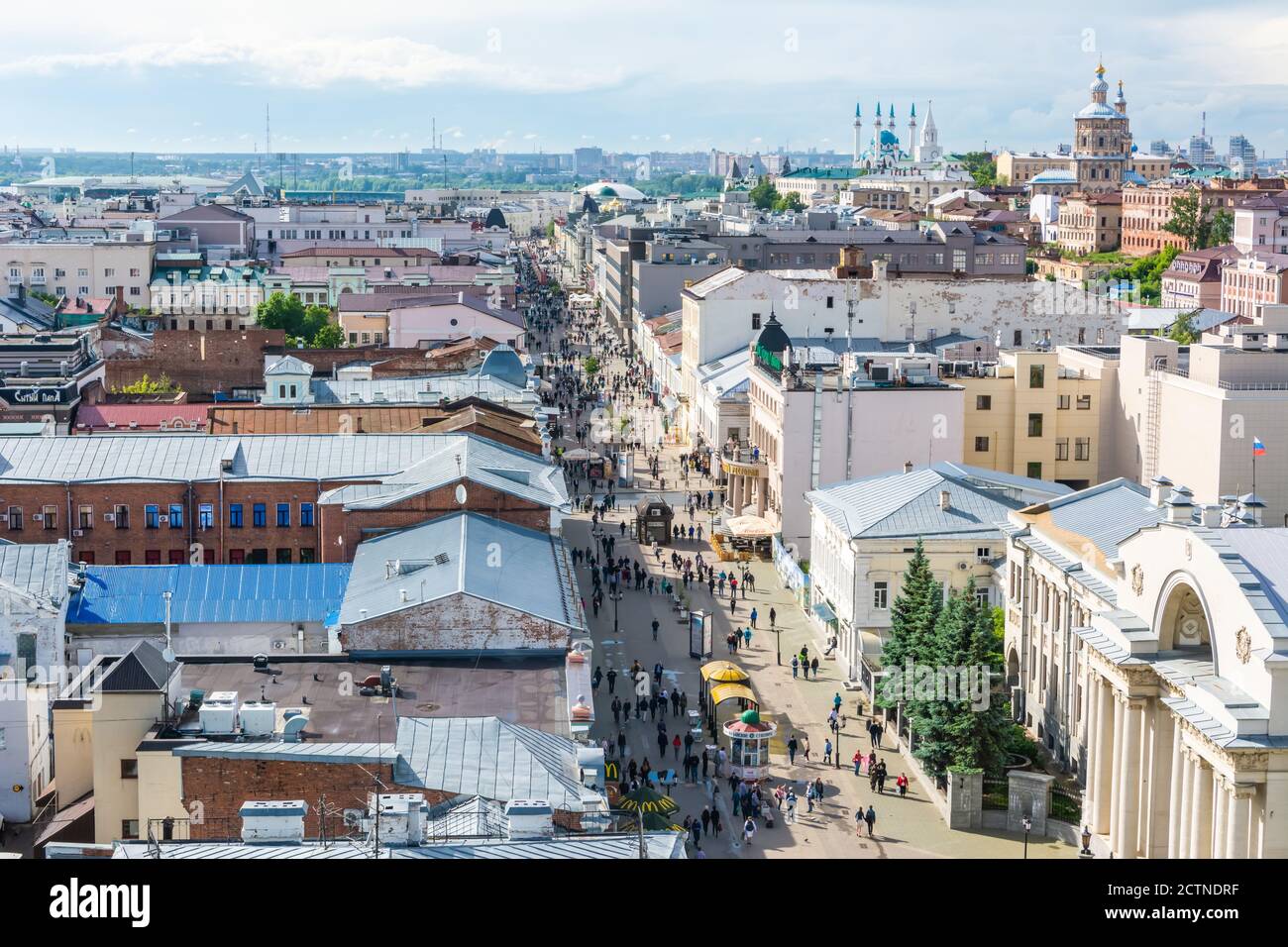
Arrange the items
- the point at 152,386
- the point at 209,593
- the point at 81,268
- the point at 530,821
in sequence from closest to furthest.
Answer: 1. the point at 530,821
2. the point at 209,593
3. the point at 152,386
4. the point at 81,268

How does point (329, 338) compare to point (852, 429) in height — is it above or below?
above

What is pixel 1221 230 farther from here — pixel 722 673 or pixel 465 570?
pixel 465 570

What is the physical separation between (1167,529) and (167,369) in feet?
175

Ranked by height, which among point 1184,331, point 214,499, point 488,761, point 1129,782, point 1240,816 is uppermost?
point 1184,331

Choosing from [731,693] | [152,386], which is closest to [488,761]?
[731,693]

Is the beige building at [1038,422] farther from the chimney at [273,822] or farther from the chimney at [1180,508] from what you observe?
the chimney at [273,822]

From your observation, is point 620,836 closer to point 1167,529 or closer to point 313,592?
point 1167,529

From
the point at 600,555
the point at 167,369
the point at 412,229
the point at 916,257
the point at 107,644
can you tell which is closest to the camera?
the point at 107,644

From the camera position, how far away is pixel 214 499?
44656 mm

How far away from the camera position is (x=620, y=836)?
21.4m

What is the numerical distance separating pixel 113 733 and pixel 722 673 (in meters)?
16.9

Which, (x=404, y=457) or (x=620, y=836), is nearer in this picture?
(x=620, y=836)

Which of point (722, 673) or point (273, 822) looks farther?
point (722, 673)
